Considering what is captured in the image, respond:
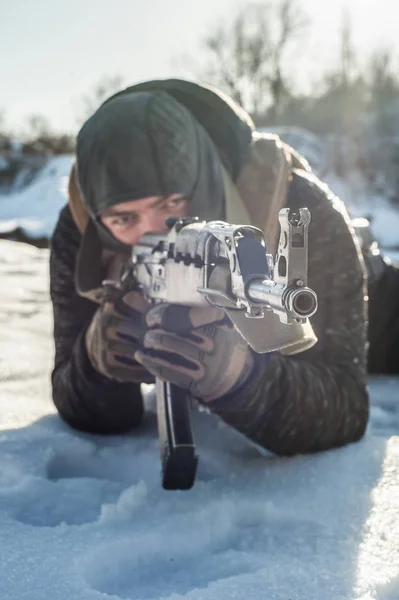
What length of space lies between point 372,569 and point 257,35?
76.5ft

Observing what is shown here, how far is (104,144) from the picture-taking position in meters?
1.53

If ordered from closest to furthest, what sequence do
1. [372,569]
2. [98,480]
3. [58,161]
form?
[372,569]
[98,480]
[58,161]

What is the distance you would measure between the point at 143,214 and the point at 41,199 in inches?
522

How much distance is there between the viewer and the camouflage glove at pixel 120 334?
1.44 meters

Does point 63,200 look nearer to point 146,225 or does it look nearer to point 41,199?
point 41,199

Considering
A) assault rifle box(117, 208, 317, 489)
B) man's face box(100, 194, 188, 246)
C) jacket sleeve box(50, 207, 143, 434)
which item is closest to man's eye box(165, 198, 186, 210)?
man's face box(100, 194, 188, 246)

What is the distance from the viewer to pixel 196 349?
1.25 m

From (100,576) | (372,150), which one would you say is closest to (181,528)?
(100,576)

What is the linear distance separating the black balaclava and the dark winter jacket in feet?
0.83

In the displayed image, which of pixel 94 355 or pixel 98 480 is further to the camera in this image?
pixel 94 355

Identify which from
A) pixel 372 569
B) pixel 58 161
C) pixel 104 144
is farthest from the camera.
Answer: pixel 58 161

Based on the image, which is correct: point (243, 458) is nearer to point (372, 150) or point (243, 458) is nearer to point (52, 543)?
point (52, 543)

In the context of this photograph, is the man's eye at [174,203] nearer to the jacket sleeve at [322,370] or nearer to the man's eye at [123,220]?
the man's eye at [123,220]

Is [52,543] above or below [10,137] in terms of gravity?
above
